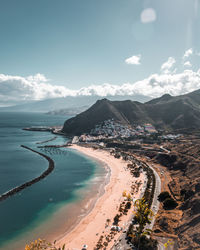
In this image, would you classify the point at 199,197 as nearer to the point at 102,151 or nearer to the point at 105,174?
the point at 105,174

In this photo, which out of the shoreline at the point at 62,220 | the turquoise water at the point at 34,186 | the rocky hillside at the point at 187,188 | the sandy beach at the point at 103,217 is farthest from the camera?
the turquoise water at the point at 34,186

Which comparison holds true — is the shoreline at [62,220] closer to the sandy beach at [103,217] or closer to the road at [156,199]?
the sandy beach at [103,217]

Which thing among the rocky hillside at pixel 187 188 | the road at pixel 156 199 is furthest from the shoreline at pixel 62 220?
the rocky hillside at pixel 187 188

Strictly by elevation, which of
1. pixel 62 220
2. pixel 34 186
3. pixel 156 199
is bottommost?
pixel 62 220

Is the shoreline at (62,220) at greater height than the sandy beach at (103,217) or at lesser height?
lesser

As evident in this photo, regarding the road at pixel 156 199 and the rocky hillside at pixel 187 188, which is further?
the road at pixel 156 199

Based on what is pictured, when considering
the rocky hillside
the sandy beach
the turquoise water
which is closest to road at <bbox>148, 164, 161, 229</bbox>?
the rocky hillside

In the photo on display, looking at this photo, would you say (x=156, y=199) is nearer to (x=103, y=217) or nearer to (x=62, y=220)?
(x=103, y=217)

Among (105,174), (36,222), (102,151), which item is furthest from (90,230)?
(102,151)

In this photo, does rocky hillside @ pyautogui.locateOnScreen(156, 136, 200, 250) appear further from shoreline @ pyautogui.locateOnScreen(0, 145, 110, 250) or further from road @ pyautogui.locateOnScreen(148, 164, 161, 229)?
shoreline @ pyautogui.locateOnScreen(0, 145, 110, 250)

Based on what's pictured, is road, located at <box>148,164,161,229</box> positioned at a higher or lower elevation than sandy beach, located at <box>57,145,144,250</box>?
higher

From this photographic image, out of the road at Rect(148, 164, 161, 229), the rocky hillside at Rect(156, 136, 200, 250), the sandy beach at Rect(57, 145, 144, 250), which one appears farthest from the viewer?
the road at Rect(148, 164, 161, 229)

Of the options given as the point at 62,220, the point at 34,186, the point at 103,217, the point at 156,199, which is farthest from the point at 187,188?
the point at 34,186
